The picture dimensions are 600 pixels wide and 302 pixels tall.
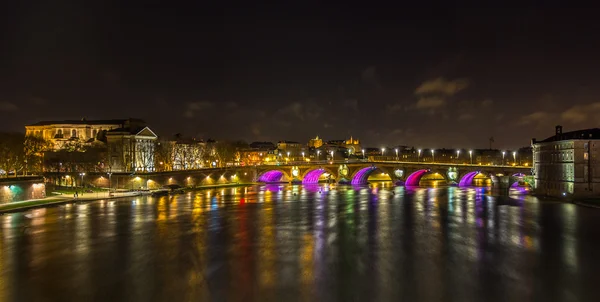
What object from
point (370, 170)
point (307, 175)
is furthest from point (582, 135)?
point (307, 175)

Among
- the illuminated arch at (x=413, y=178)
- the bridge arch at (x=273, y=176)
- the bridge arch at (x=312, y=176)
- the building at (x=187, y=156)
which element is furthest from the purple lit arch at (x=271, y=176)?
the illuminated arch at (x=413, y=178)

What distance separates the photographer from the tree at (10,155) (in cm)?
7581

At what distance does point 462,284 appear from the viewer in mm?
24812

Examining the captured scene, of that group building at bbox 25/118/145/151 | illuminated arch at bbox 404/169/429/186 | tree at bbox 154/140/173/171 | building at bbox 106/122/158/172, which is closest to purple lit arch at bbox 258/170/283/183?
tree at bbox 154/140/173/171

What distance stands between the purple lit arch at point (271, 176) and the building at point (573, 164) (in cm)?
6666

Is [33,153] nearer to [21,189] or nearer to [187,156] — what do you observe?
[21,189]

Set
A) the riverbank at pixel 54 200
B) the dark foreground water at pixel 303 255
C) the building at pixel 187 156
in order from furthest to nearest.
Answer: the building at pixel 187 156 < the riverbank at pixel 54 200 < the dark foreground water at pixel 303 255

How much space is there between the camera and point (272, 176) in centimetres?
12331

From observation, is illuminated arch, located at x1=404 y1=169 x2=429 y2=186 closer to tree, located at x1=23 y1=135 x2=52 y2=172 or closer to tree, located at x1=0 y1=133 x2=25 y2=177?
tree, located at x1=23 y1=135 x2=52 y2=172

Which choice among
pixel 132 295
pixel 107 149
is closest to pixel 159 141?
pixel 107 149

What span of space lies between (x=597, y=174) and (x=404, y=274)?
50656 millimetres

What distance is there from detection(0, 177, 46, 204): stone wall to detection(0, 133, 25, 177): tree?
11256mm

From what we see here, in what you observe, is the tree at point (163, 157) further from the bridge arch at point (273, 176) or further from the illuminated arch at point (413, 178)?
the illuminated arch at point (413, 178)

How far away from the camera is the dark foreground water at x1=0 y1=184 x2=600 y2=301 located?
936 inches
